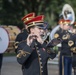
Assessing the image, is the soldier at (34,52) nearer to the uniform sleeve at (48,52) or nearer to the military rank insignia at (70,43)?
the uniform sleeve at (48,52)

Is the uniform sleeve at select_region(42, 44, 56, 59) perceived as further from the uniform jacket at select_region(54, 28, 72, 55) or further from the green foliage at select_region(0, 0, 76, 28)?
the green foliage at select_region(0, 0, 76, 28)

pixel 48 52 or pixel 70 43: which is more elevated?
pixel 48 52

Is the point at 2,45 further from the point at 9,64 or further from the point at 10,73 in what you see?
the point at 9,64

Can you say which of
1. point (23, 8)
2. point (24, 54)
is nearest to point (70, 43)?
point (24, 54)

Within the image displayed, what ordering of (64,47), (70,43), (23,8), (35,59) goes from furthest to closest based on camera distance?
(23,8) < (64,47) < (70,43) < (35,59)

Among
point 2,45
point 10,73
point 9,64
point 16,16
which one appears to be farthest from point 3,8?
point 2,45

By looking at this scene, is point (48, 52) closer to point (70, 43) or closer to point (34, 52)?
point (34, 52)

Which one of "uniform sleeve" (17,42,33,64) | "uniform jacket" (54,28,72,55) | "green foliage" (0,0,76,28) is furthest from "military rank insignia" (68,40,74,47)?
"green foliage" (0,0,76,28)

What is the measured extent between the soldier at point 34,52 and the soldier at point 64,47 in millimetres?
3416

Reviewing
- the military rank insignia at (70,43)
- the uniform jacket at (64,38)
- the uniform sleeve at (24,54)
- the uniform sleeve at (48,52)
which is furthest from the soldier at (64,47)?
the uniform sleeve at (24,54)

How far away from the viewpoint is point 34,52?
440 cm

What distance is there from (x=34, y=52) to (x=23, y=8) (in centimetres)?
3045

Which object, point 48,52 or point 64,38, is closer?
point 48,52

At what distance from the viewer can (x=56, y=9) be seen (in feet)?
116
